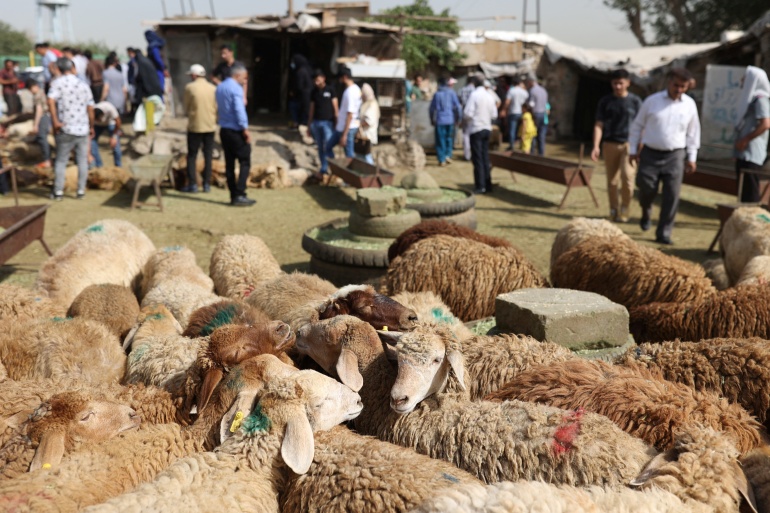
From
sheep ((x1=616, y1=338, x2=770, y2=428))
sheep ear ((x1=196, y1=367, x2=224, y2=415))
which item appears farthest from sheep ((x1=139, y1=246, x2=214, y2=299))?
sheep ((x1=616, y1=338, x2=770, y2=428))

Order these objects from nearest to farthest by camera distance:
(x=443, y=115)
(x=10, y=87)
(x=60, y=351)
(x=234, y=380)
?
(x=234, y=380) < (x=60, y=351) < (x=443, y=115) < (x=10, y=87)

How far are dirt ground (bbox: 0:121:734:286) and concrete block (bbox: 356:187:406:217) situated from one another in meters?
1.54

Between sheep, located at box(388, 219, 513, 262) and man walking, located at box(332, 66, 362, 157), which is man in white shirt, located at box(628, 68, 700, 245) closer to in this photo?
sheep, located at box(388, 219, 513, 262)

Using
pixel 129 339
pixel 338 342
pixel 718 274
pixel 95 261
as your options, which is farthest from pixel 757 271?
pixel 95 261

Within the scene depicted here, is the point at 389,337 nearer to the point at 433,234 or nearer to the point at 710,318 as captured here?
the point at 710,318

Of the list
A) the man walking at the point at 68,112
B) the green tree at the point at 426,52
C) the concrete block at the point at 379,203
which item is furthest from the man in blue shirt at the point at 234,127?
the green tree at the point at 426,52

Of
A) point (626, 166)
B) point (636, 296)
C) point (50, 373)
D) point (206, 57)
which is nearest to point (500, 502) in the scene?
point (50, 373)

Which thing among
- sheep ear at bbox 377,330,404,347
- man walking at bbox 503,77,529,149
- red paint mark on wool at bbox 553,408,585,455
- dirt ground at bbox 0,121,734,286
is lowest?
dirt ground at bbox 0,121,734,286

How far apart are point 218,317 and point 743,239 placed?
513cm

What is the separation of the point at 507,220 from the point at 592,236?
4.66 meters

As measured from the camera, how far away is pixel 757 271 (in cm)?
542

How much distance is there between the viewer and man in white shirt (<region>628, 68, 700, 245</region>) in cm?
827

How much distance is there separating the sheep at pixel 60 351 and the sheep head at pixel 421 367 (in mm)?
1852

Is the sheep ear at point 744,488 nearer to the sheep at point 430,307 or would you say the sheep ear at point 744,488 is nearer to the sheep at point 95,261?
the sheep at point 430,307
